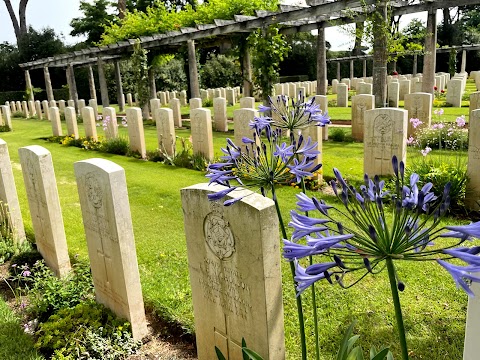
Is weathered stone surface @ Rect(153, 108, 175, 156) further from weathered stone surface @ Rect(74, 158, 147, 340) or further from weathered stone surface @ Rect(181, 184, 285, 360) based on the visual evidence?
weathered stone surface @ Rect(181, 184, 285, 360)

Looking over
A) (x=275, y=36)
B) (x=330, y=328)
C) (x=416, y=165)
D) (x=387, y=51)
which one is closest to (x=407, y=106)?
(x=387, y=51)

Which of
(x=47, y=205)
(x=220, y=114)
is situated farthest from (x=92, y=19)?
(x=47, y=205)

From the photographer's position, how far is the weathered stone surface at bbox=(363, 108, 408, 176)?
266 inches

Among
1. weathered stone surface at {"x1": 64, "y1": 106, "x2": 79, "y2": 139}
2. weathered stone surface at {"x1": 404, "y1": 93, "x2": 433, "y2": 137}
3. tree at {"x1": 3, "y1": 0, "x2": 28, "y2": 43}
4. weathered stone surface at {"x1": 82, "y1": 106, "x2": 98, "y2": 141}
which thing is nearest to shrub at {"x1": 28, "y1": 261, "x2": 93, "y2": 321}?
weathered stone surface at {"x1": 404, "y1": 93, "x2": 433, "y2": 137}

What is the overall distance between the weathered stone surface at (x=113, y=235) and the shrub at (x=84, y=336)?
0.12 m

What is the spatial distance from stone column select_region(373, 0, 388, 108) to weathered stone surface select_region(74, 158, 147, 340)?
8.50 m

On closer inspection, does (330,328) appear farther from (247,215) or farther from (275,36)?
(275,36)

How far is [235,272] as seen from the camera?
2.77m

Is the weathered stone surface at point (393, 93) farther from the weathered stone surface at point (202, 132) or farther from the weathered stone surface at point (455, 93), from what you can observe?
the weathered stone surface at point (202, 132)

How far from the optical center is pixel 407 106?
9.88m

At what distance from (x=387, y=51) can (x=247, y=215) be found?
9.57 meters

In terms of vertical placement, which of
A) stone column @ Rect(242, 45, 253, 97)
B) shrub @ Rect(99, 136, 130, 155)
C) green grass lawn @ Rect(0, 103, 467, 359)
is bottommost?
green grass lawn @ Rect(0, 103, 467, 359)

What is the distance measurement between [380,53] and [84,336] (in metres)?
9.53

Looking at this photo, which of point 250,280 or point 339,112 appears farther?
point 339,112
